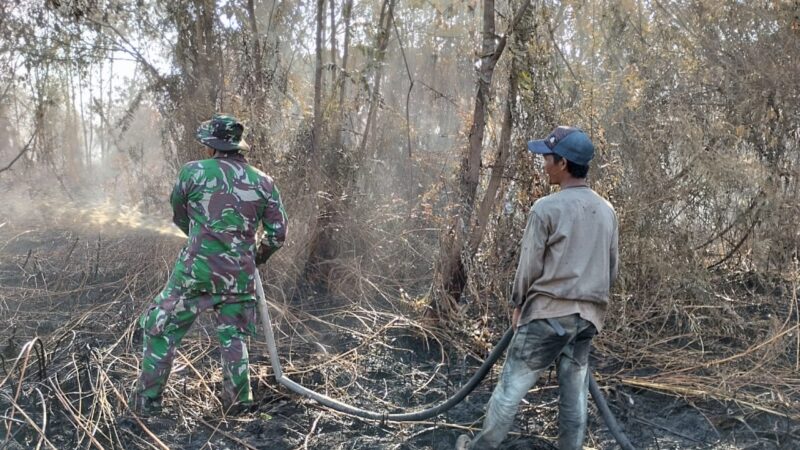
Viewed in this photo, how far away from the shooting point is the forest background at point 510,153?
5.23 m

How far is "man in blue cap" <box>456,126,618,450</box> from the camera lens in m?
2.98

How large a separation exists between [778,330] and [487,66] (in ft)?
10.3

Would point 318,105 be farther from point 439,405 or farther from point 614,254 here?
point 614,254

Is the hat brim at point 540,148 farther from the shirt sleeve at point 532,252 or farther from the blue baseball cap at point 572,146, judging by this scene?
the shirt sleeve at point 532,252

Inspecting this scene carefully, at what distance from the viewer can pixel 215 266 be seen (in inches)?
153

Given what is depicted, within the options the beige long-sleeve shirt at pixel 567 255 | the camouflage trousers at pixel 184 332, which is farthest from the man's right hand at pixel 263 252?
the beige long-sleeve shirt at pixel 567 255

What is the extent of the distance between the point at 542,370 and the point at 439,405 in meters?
0.86

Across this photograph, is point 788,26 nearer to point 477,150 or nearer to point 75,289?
point 477,150

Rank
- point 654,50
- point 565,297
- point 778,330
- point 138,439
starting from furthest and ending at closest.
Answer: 1. point 654,50
2. point 778,330
3. point 138,439
4. point 565,297

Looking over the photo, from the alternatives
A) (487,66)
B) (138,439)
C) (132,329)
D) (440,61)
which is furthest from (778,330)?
(440,61)

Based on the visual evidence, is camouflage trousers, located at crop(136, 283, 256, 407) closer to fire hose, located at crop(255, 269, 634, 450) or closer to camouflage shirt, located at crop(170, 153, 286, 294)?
camouflage shirt, located at crop(170, 153, 286, 294)

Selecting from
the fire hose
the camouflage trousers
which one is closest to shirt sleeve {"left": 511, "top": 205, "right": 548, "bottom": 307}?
the fire hose

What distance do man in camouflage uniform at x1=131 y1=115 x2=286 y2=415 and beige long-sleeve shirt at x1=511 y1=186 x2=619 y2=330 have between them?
183 centimetres

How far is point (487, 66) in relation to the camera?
206 inches
